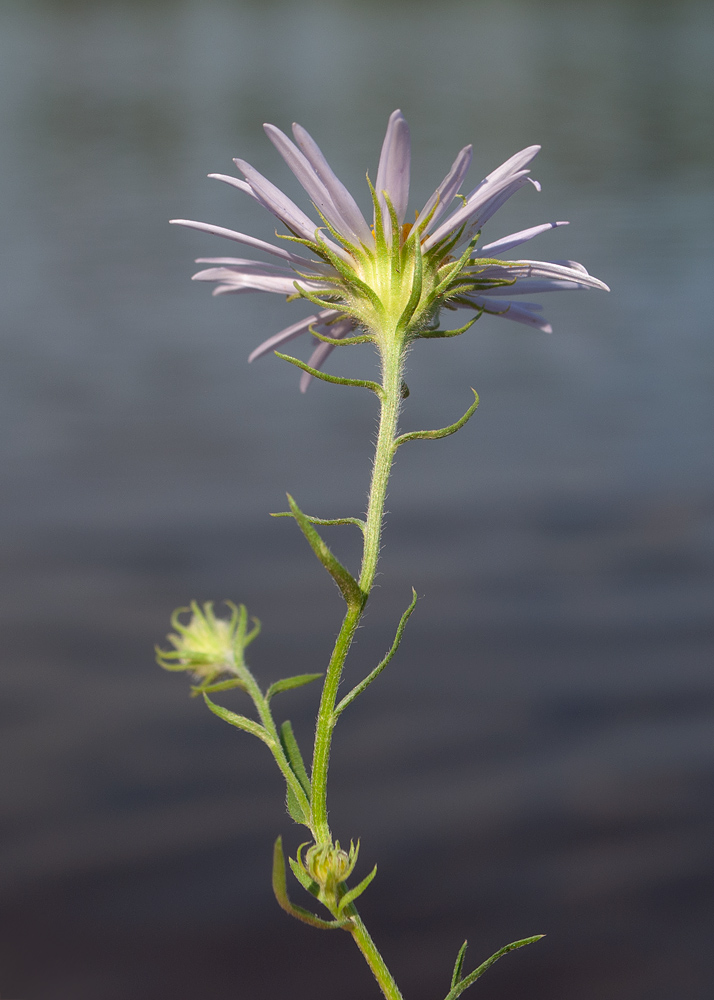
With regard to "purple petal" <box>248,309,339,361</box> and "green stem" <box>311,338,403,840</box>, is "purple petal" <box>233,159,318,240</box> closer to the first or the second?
"purple petal" <box>248,309,339,361</box>

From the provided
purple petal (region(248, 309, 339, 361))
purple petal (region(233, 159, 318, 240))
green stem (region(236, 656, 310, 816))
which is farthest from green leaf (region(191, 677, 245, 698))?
purple petal (region(233, 159, 318, 240))

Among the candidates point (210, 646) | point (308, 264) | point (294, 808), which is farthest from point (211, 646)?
point (308, 264)

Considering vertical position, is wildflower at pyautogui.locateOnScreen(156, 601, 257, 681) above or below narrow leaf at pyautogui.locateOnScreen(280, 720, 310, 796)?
above

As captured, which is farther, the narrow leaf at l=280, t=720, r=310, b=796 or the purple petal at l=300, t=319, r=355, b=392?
the purple petal at l=300, t=319, r=355, b=392

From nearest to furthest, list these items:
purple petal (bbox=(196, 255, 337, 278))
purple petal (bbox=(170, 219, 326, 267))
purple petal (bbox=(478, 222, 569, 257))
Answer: purple petal (bbox=(170, 219, 326, 267)), purple petal (bbox=(478, 222, 569, 257)), purple petal (bbox=(196, 255, 337, 278))

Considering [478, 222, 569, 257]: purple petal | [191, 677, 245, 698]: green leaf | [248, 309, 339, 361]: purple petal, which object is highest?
[478, 222, 569, 257]: purple petal

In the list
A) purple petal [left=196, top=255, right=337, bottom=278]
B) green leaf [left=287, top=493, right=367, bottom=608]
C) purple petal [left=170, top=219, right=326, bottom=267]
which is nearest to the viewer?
green leaf [left=287, top=493, right=367, bottom=608]

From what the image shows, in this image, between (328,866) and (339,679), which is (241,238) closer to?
(339,679)
